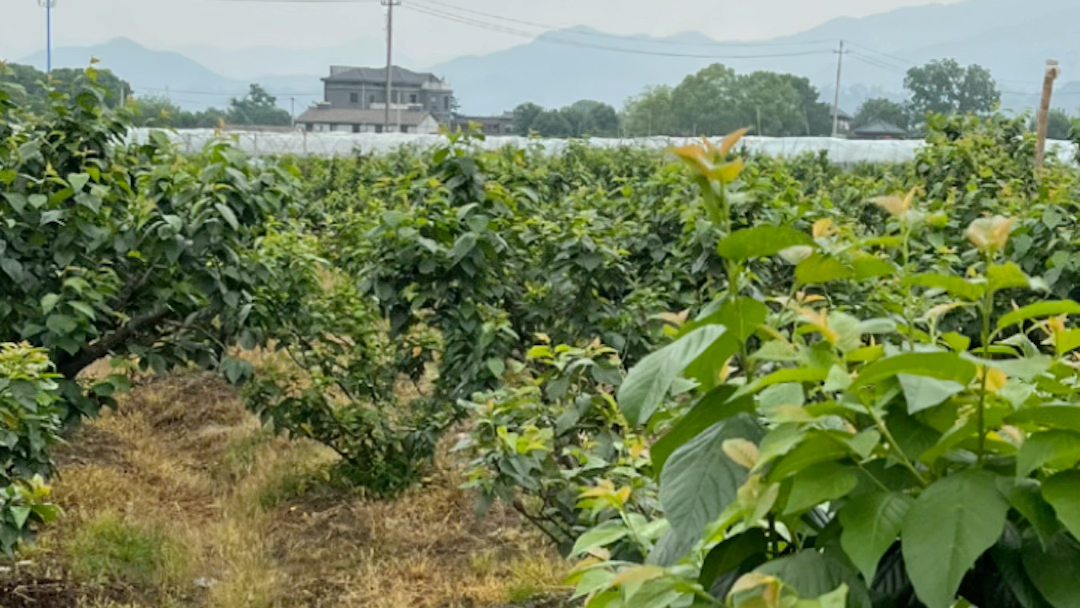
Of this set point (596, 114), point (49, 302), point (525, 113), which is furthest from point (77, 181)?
point (525, 113)

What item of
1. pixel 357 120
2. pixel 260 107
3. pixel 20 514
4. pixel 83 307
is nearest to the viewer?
pixel 20 514

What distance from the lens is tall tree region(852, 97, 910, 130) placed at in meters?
40.1

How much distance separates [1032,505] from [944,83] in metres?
43.3

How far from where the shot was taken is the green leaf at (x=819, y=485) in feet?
2.48

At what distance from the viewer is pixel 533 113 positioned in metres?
40.4

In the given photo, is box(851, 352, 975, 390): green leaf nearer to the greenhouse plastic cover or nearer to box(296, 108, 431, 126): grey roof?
the greenhouse plastic cover

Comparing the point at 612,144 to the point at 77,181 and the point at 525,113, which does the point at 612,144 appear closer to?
the point at 77,181

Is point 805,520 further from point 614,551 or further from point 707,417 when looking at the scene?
point 614,551

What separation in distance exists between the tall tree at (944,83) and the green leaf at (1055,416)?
131 feet

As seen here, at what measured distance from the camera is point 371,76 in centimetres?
5294

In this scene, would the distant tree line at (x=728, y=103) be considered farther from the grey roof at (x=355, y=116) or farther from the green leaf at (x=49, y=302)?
the green leaf at (x=49, y=302)

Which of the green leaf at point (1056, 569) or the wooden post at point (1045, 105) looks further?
the wooden post at point (1045, 105)

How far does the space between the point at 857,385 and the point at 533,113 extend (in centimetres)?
4027

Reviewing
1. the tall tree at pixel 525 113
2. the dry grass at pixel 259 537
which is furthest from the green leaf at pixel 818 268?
the tall tree at pixel 525 113
